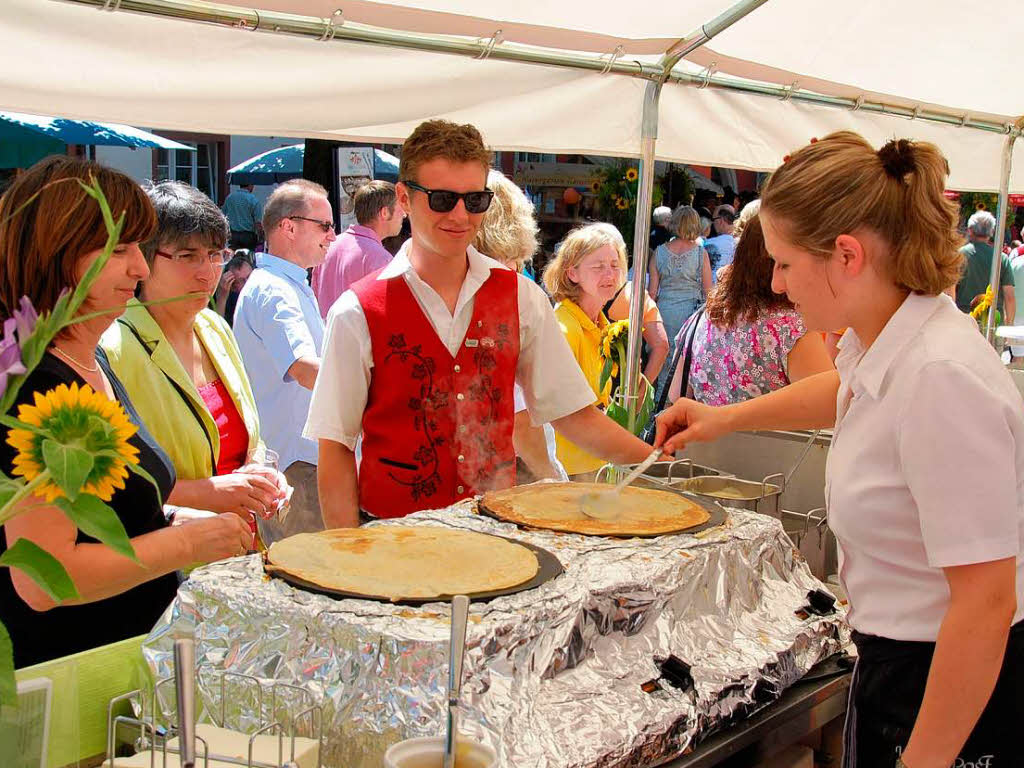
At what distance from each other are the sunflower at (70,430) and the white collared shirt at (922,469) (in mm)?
1030

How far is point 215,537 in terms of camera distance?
5.35ft

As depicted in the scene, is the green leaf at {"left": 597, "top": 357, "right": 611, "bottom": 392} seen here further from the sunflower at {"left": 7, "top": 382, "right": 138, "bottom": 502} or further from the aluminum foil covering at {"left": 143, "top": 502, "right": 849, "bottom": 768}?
the sunflower at {"left": 7, "top": 382, "right": 138, "bottom": 502}

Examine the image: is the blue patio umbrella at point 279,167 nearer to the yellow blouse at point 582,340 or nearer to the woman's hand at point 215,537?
the yellow blouse at point 582,340

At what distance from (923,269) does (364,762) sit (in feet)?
3.40

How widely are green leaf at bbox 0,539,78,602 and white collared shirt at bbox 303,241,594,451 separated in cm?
160

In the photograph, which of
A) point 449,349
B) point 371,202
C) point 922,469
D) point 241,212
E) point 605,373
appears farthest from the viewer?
point 241,212

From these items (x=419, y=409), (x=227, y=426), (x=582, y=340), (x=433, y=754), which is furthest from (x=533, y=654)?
(x=582, y=340)

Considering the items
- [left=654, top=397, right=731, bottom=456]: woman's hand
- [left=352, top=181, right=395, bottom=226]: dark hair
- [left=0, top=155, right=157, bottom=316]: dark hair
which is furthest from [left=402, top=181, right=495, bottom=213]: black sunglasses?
[left=352, top=181, right=395, bottom=226]: dark hair

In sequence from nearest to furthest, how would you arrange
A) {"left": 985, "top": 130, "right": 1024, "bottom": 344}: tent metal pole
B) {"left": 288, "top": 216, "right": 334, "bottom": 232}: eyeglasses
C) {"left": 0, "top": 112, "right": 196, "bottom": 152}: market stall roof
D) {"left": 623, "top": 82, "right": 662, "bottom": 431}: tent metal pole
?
{"left": 623, "top": 82, "right": 662, "bottom": 431}: tent metal pole, {"left": 288, "top": 216, "right": 334, "bottom": 232}: eyeglasses, {"left": 985, "top": 130, "right": 1024, "bottom": 344}: tent metal pole, {"left": 0, "top": 112, "right": 196, "bottom": 152}: market stall roof

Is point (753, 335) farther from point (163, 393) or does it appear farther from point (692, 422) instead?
point (163, 393)

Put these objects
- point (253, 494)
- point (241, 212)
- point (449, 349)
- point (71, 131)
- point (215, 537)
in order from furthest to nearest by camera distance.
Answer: point (241, 212) → point (71, 131) → point (449, 349) → point (253, 494) → point (215, 537)

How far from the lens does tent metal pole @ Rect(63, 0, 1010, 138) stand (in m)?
2.25

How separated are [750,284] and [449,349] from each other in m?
1.33

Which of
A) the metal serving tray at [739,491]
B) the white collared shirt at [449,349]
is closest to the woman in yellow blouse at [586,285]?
the metal serving tray at [739,491]
